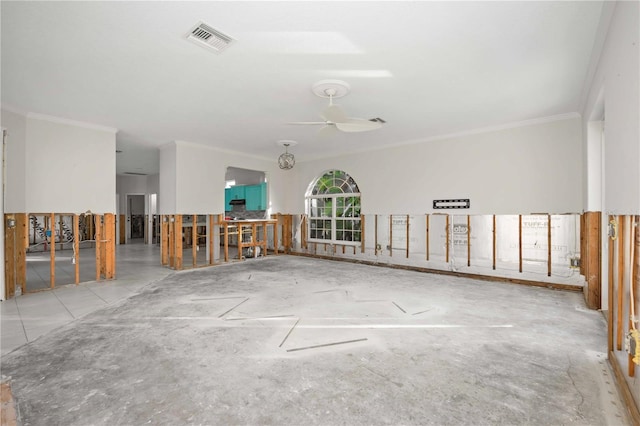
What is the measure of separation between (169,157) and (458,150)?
6562 mm

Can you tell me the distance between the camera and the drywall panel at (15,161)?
15.1 ft

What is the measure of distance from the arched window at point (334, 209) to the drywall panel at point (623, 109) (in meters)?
5.89

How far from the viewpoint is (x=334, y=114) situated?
3.71 meters

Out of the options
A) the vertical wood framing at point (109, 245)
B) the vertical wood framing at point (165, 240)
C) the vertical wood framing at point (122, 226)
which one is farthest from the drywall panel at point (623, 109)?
the vertical wood framing at point (122, 226)

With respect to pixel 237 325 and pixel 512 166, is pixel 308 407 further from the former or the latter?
pixel 512 166

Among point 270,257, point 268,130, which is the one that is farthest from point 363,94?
point 270,257

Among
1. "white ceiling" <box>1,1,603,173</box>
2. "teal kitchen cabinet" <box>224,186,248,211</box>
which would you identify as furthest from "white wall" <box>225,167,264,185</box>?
"white ceiling" <box>1,1,603,173</box>

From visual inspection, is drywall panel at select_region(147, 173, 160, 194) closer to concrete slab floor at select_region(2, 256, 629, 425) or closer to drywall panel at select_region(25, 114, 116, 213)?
drywall panel at select_region(25, 114, 116, 213)

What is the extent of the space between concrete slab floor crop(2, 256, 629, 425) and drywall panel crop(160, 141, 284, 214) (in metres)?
3.20

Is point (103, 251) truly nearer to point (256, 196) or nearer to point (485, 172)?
point (256, 196)

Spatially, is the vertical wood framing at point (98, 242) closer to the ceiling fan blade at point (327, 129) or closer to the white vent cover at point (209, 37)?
the white vent cover at point (209, 37)

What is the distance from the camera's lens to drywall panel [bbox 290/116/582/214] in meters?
5.40

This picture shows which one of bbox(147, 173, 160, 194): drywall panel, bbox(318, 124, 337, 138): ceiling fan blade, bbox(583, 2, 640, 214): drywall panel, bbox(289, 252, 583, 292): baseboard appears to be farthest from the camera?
bbox(147, 173, 160, 194): drywall panel

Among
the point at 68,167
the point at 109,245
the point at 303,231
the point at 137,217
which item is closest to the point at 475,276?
the point at 303,231
